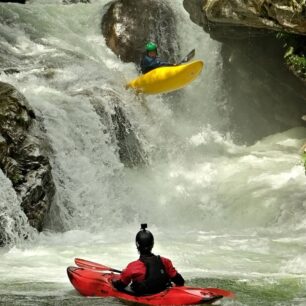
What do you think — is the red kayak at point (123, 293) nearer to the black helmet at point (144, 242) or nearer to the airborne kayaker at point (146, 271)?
the airborne kayaker at point (146, 271)

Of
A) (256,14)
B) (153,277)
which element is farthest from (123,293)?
(256,14)

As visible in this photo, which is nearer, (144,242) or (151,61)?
(144,242)

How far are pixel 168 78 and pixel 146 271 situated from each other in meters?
7.69

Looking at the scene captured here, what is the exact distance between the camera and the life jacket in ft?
18.5

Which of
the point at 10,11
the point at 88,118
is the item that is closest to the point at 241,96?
the point at 88,118

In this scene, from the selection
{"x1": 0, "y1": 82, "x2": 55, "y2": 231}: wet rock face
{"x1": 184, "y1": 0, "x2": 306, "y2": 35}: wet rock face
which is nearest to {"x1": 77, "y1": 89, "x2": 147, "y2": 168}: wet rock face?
{"x1": 184, "y1": 0, "x2": 306, "y2": 35}: wet rock face

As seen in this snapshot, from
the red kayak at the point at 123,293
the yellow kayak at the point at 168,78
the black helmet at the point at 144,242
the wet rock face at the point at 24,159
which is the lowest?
the red kayak at the point at 123,293

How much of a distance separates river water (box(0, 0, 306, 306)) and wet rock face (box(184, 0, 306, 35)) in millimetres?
2412

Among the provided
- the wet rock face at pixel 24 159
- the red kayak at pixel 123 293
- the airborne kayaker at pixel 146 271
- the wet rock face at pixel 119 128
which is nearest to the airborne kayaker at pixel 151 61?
the wet rock face at pixel 119 128

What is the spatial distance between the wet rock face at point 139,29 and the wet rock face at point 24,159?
6.57 m

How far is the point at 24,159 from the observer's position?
9547mm

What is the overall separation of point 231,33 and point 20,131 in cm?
557

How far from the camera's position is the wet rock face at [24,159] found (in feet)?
30.7

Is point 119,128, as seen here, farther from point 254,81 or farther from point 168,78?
point 254,81
